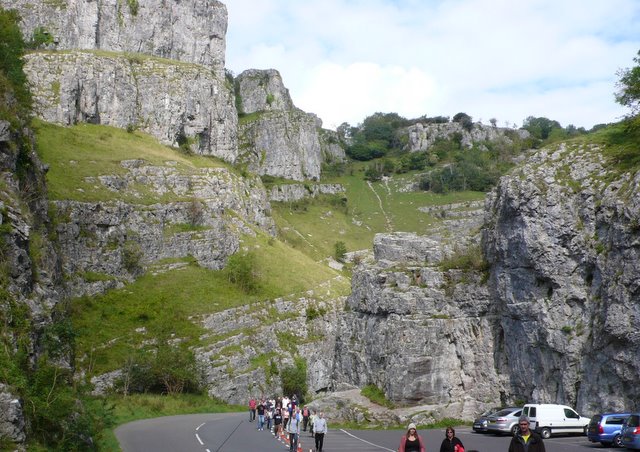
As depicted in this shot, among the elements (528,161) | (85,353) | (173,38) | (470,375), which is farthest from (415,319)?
(173,38)

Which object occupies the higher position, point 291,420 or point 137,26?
point 137,26

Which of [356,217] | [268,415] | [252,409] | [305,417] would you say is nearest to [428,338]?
[305,417]

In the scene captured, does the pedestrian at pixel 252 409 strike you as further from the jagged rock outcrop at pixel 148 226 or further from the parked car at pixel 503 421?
the jagged rock outcrop at pixel 148 226

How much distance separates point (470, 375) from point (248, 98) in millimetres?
156602

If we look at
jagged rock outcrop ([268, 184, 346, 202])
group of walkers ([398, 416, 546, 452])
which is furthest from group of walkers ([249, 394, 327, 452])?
jagged rock outcrop ([268, 184, 346, 202])

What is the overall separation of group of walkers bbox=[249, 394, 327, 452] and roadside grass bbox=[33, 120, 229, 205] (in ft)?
148

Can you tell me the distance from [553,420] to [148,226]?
6242cm

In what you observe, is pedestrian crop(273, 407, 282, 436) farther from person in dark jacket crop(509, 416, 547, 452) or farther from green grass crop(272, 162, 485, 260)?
green grass crop(272, 162, 485, 260)

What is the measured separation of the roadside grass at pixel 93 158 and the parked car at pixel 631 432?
215ft

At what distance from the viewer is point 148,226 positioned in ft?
272

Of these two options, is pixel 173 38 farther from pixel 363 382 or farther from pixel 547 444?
pixel 547 444

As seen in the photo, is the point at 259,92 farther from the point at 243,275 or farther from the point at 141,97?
the point at 243,275

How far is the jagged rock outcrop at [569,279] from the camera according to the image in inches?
1296

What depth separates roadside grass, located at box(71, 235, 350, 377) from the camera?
6638cm
